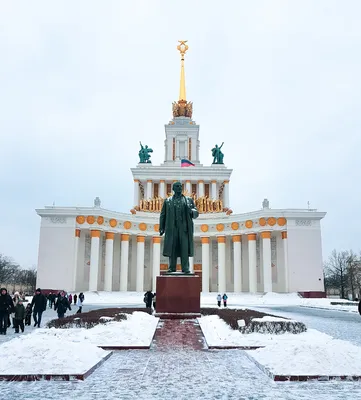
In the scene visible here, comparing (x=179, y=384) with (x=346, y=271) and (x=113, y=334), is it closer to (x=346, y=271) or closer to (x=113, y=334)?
(x=113, y=334)

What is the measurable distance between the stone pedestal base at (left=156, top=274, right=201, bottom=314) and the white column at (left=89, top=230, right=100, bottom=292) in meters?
30.8

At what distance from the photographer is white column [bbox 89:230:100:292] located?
41.8m

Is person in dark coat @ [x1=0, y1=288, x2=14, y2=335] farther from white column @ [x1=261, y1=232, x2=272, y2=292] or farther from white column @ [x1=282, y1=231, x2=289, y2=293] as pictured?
white column @ [x1=282, y1=231, x2=289, y2=293]

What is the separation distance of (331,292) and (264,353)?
346 feet

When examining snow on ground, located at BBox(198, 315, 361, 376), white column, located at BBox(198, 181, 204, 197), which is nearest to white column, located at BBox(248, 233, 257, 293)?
white column, located at BBox(198, 181, 204, 197)

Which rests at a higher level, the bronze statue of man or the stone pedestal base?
the bronze statue of man

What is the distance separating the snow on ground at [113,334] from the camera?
A: 27.2ft

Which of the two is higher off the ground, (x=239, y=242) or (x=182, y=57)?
(x=182, y=57)

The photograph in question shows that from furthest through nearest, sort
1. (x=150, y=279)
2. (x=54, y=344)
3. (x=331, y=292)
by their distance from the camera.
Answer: (x=331, y=292) < (x=150, y=279) < (x=54, y=344)

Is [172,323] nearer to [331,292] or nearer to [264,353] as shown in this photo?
[264,353]

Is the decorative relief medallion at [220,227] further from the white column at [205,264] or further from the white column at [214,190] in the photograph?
the white column at [214,190]

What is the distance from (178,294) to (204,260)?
34673 millimetres

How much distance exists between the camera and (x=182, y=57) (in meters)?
68.5

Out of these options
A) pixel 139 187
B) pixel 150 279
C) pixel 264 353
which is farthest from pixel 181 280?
pixel 139 187
